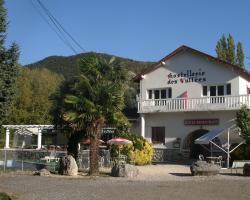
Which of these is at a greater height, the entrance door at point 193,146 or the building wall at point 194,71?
the building wall at point 194,71

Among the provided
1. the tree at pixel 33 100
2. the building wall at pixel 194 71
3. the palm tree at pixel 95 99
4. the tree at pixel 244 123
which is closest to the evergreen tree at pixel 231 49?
the building wall at pixel 194 71

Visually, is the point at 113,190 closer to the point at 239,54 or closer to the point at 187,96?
the point at 187,96

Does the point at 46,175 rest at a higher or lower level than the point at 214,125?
lower

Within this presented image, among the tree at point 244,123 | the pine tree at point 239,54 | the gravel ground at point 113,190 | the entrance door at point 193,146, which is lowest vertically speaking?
the gravel ground at point 113,190

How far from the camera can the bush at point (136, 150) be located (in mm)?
30828

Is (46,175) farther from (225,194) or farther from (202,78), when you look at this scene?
(202,78)

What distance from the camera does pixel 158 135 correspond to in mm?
39219

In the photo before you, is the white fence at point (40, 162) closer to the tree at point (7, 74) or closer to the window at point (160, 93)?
the tree at point (7, 74)

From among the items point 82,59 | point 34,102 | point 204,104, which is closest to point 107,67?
point 82,59

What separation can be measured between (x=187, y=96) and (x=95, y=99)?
52.9ft

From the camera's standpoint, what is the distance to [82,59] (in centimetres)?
2383

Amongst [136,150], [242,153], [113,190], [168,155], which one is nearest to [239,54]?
[168,155]

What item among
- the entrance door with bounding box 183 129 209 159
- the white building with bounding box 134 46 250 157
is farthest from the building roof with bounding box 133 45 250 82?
the entrance door with bounding box 183 129 209 159

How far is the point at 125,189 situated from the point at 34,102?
173 feet
